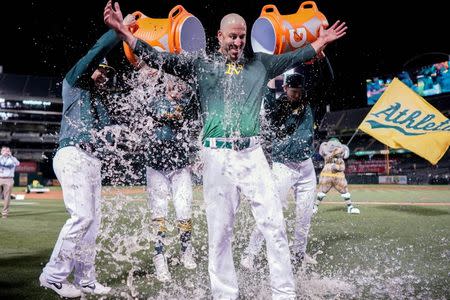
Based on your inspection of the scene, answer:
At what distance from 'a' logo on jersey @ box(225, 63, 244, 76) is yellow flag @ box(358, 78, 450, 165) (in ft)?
18.1

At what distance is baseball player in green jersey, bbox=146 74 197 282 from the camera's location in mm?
4648

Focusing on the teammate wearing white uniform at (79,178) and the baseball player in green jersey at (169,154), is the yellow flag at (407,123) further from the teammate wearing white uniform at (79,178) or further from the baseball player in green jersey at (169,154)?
the teammate wearing white uniform at (79,178)

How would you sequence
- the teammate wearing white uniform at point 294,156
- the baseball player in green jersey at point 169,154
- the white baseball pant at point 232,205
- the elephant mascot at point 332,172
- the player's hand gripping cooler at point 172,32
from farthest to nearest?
the elephant mascot at point 332,172
the teammate wearing white uniform at point 294,156
the baseball player in green jersey at point 169,154
the player's hand gripping cooler at point 172,32
the white baseball pant at point 232,205

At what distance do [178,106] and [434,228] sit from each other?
5.57 meters

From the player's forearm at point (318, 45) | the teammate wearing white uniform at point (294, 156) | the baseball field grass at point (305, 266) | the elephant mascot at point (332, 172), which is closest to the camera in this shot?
the player's forearm at point (318, 45)

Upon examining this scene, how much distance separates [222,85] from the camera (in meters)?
3.18

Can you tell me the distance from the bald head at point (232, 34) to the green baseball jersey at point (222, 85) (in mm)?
83

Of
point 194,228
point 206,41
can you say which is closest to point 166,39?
point 206,41

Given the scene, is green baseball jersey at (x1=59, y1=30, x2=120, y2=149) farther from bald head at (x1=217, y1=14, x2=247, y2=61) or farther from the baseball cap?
the baseball cap

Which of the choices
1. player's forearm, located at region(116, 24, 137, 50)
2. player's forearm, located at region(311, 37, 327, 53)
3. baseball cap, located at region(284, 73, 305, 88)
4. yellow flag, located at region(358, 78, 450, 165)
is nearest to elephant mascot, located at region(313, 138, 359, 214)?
yellow flag, located at region(358, 78, 450, 165)

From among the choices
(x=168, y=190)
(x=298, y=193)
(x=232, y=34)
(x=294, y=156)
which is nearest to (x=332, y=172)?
(x=298, y=193)

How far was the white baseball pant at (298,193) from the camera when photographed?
16.1 ft

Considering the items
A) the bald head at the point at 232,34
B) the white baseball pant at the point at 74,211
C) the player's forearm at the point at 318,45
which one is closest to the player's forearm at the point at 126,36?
the bald head at the point at 232,34

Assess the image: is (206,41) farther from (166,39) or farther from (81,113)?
(81,113)
